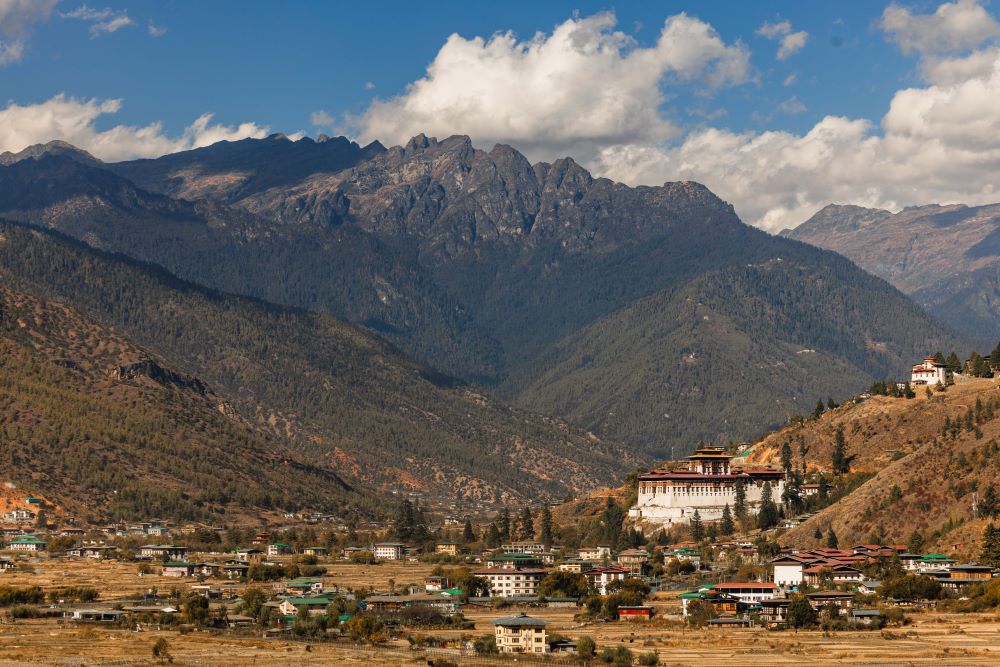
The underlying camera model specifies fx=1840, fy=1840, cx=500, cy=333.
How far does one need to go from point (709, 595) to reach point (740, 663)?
39.6 metres

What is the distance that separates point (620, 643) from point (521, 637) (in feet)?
27.3

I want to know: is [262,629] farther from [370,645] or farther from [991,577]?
[991,577]

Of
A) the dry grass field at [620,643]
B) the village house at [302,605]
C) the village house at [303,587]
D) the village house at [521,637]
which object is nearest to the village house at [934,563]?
the dry grass field at [620,643]

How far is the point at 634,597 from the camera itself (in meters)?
178

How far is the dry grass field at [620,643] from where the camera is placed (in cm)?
13662

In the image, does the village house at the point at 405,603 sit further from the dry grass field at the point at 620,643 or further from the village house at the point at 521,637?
the village house at the point at 521,637

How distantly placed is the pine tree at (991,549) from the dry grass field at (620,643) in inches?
915

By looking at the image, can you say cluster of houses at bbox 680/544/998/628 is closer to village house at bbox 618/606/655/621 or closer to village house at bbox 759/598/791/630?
village house at bbox 759/598/791/630

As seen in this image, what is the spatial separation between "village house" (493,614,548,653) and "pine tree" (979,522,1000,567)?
61.3 metres

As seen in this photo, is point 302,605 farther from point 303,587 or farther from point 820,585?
point 820,585

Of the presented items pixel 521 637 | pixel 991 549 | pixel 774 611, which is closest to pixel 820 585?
pixel 774 611

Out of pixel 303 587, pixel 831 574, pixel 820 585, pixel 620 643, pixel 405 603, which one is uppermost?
pixel 831 574

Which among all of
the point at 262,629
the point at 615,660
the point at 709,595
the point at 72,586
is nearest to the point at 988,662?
the point at 615,660

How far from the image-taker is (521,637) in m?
146
